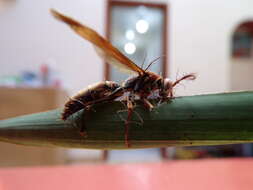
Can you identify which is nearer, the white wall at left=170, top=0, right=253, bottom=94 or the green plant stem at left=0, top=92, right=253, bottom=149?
the green plant stem at left=0, top=92, right=253, bottom=149

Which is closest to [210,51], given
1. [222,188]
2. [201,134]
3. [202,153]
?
[202,153]

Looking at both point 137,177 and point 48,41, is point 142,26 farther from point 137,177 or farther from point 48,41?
point 137,177

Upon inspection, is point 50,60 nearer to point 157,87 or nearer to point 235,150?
point 235,150

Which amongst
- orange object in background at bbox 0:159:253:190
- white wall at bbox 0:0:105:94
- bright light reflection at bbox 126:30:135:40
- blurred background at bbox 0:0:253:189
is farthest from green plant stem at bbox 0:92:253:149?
bright light reflection at bbox 126:30:135:40

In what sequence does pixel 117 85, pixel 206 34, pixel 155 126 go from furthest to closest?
1. pixel 206 34
2. pixel 117 85
3. pixel 155 126

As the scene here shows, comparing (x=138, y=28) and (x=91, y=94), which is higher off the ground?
(x=138, y=28)

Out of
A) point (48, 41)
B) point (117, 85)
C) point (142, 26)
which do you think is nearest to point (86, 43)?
point (48, 41)

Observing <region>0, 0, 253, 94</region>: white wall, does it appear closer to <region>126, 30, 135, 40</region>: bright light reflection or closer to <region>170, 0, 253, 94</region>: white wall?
<region>170, 0, 253, 94</region>: white wall
